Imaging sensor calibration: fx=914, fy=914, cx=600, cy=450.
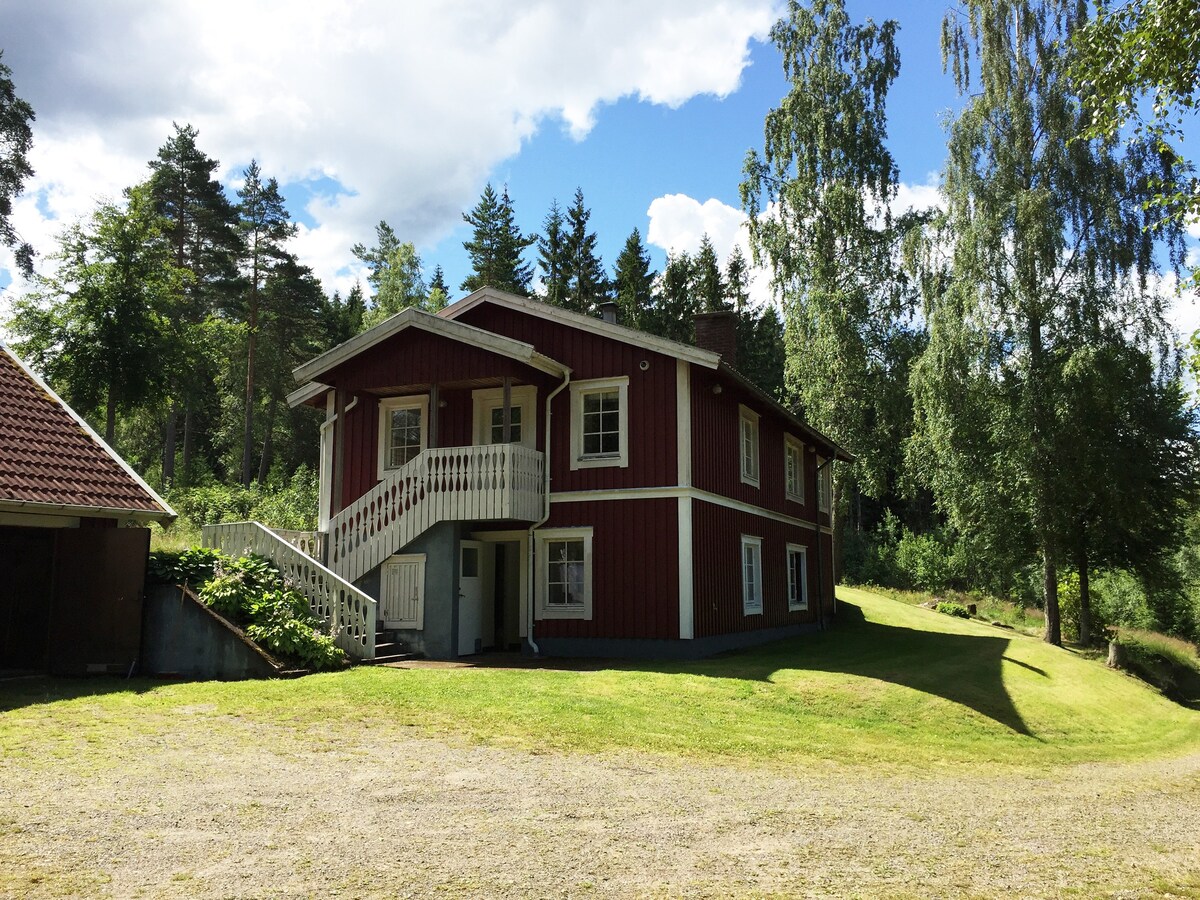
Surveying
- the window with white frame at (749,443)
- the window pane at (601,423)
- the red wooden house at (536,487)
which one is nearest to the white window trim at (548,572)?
the red wooden house at (536,487)

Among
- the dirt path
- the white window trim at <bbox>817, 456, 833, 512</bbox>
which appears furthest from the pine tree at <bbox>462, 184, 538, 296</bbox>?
the dirt path

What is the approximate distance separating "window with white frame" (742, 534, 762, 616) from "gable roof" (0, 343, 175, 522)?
11.2 m

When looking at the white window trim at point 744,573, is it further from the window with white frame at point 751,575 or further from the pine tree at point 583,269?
the pine tree at point 583,269

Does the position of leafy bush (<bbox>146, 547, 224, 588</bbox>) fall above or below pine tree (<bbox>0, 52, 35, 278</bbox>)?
below

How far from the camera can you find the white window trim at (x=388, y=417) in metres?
18.8

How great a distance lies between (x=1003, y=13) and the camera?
25.2 m

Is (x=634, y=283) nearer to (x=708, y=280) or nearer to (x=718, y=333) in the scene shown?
(x=708, y=280)

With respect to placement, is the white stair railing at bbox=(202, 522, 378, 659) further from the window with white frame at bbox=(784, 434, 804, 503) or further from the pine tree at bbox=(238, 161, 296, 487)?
the pine tree at bbox=(238, 161, 296, 487)

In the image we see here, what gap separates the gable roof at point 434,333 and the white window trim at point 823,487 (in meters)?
12.1

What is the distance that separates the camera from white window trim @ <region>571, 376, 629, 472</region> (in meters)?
17.1

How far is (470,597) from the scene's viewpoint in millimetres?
17203

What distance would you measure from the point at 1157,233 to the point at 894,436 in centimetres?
1110

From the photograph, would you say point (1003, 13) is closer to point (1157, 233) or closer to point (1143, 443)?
point (1157, 233)

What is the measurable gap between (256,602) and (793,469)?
15.1 meters
